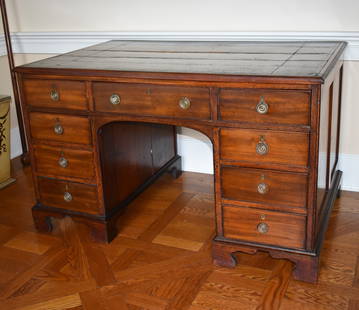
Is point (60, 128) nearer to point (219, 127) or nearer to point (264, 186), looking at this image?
point (219, 127)

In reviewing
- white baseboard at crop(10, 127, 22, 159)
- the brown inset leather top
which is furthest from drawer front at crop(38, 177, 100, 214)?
white baseboard at crop(10, 127, 22, 159)

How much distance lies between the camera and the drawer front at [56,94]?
5.85 ft

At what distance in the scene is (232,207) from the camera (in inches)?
67.1

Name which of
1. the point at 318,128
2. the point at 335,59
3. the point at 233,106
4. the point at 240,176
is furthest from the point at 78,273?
the point at 335,59

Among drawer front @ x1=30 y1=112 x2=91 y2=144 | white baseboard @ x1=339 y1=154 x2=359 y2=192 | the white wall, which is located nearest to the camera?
drawer front @ x1=30 y1=112 x2=91 y2=144

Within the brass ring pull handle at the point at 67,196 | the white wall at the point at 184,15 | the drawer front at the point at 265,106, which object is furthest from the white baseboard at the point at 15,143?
the drawer front at the point at 265,106

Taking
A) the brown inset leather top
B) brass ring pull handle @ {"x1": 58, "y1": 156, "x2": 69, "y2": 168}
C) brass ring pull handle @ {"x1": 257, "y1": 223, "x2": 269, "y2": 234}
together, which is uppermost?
the brown inset leather top

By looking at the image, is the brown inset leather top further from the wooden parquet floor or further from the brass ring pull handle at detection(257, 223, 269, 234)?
the wooden parquet floor

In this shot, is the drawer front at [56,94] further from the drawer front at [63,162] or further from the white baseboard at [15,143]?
the white baseboard at [15,143]

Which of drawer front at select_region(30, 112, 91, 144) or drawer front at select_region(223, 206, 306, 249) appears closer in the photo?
drawer front at select_region(223, 206, 306, 249)

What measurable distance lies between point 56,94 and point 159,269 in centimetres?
71

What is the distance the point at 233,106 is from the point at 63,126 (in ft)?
2.16

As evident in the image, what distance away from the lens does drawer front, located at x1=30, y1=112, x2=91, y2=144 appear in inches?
72.2

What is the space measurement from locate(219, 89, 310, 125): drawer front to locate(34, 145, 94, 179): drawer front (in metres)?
0.58
